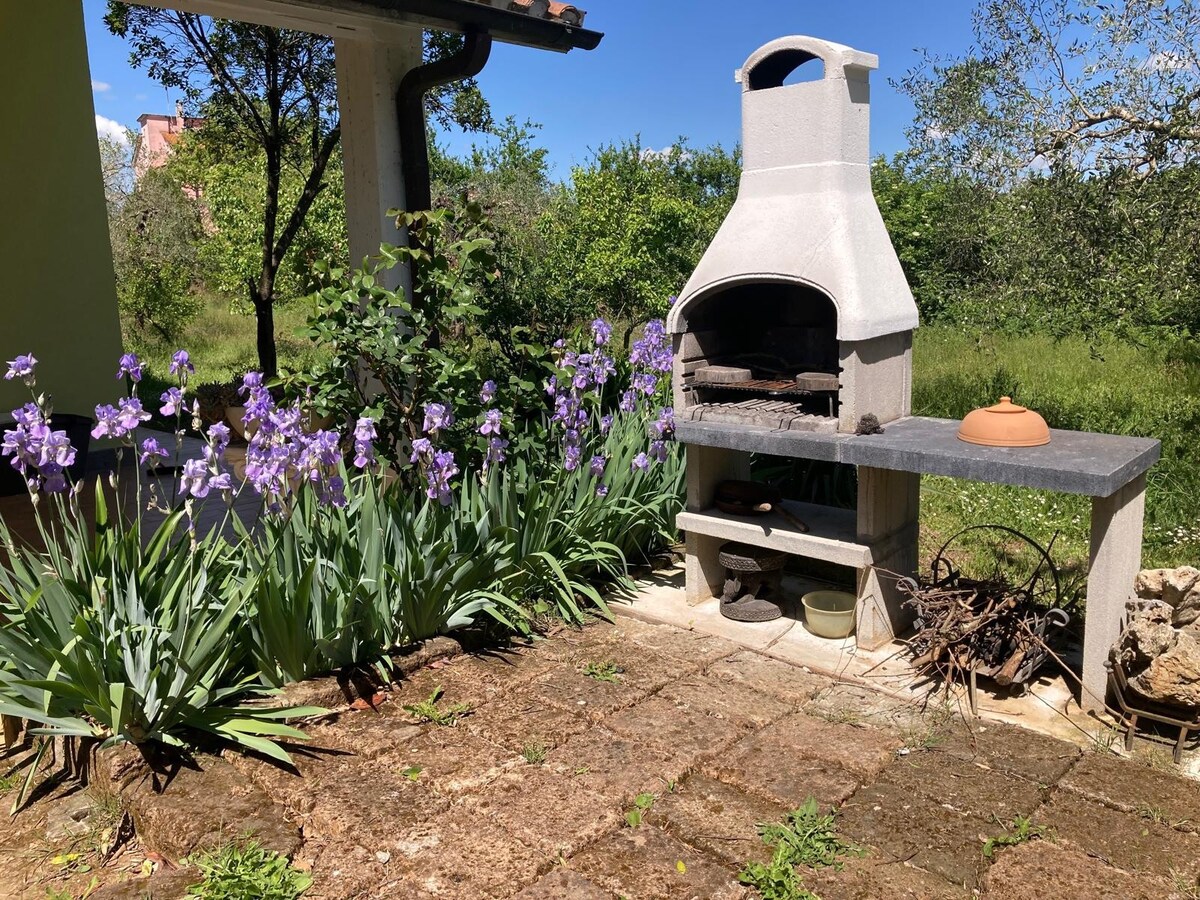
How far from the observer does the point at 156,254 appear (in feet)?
52.5

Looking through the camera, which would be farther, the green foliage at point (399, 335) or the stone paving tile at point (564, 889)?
the green foliage at point (399, 335)

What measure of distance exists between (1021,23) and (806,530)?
12.6 ft

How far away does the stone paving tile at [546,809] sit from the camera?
2.61 meters

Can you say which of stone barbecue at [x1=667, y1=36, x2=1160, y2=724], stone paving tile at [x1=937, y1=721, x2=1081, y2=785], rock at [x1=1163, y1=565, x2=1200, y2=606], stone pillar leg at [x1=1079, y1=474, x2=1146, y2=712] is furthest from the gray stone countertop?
stone paving tile at [x1=937, y1=721, x2=1081, y2=785]

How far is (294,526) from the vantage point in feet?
11.5

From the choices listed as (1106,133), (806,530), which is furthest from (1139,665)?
(1106,133)

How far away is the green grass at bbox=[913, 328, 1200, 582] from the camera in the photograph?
5285 mm

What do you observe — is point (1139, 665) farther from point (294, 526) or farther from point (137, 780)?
point (137, 780)

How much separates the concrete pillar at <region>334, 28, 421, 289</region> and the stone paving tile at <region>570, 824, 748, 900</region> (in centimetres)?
349

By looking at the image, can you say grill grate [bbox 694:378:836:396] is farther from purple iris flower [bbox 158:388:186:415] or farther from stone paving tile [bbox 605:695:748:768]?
purple iris flower [bbox 158:388:186:415]

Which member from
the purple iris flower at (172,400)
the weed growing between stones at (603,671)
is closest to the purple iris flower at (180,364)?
the purple iris flower at (172,400)

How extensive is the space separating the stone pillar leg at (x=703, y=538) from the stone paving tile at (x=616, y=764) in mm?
1390

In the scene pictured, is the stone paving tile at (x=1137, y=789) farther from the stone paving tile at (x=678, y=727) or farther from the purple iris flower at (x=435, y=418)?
the purple iris flower at (x=435, y=418)

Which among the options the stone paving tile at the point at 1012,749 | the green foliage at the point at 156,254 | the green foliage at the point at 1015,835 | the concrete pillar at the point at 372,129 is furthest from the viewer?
the green foliage at the point at 156,254
